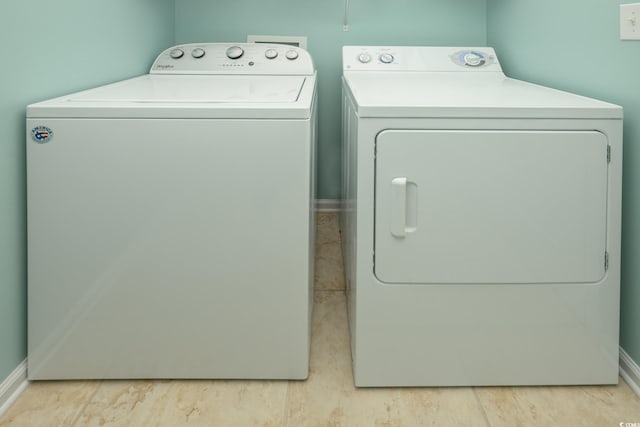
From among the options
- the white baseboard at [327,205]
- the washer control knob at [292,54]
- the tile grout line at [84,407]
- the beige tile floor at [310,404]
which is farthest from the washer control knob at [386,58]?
the tile grout line at [84,407]

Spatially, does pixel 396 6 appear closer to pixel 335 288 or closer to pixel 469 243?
pixel 335 288

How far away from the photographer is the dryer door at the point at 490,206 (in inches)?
49.6

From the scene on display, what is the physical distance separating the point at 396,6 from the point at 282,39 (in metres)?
0.60

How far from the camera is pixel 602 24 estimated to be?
1491mm

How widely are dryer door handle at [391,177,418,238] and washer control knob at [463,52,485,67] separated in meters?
1.38

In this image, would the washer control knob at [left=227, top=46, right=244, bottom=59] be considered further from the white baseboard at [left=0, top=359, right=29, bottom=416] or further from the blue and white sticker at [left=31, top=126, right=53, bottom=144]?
the white baseboard at [left=0, top=359, right=29, bottom=416]

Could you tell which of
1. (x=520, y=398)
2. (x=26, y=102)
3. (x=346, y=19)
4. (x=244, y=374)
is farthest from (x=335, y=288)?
(x=346, y=19)

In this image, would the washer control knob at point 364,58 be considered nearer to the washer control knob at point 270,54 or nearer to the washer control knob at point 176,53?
the washer control knob at point 270,54

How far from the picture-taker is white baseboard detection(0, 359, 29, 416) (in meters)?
1.24

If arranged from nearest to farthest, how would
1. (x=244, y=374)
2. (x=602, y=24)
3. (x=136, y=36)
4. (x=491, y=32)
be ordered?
(x=244, y=374) → (x=602, y=24) → (x=136, y=36) → (x=491, y=32)

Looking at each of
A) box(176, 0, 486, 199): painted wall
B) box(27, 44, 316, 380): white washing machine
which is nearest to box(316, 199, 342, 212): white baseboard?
box(176, 0, 486, 199): painted wall

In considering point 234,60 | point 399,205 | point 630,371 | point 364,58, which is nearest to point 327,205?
point 364,58

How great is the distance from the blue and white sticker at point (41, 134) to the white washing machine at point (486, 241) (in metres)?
0.74

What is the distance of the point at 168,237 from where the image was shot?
1.30 m
